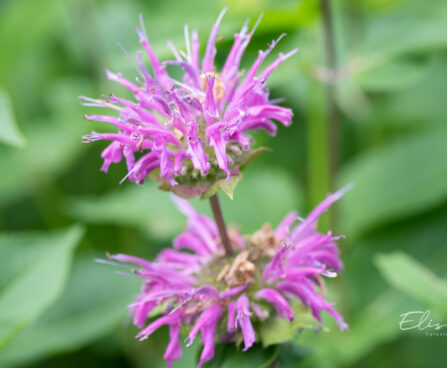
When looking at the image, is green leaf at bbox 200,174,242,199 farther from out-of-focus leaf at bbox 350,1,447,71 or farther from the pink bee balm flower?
out-of-focus leaf at bbox 350,1,447,71

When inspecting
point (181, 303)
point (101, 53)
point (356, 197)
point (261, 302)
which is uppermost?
point (101, 53)

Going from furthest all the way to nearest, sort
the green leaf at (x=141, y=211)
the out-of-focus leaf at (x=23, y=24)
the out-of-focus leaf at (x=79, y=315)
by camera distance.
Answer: the out-of-focus leaf at (x=23, y=24) < the green leaf at (x=141, y=211) < the out-of-focus leaf at (x=79, y=315)

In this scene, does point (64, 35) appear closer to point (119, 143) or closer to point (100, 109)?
point (100, 109)

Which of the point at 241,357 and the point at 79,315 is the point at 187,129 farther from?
the point at 79,315

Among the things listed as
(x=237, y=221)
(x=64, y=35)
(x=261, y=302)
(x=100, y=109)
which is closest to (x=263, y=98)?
(x=261, y=302)

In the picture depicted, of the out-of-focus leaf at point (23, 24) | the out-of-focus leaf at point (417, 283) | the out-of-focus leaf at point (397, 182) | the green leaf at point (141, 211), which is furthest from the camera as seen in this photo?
the out-of-focus leaf at point (23, 24)

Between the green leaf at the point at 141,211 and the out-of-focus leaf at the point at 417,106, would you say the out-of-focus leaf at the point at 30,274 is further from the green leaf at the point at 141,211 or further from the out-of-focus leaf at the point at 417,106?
the out-of-focus leaf at the point at 417,106

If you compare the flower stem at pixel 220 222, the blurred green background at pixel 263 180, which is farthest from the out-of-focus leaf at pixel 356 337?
the flower stem at pixel 220 222
